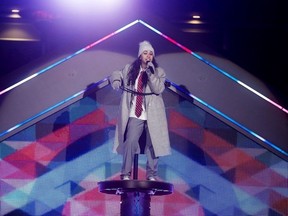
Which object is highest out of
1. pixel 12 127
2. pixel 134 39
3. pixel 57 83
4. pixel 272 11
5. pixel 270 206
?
pixel 272 11

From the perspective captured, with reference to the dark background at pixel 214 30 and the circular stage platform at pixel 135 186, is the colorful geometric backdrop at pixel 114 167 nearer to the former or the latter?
the dark background at pixel 214 30

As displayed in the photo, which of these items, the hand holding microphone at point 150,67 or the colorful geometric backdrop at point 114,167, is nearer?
the hand holding microphone at point 150,67

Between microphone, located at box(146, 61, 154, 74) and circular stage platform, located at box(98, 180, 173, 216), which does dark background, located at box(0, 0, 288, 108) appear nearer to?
microphone, located at box(146, 61, 154, 74)

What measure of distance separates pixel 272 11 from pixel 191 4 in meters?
0.80

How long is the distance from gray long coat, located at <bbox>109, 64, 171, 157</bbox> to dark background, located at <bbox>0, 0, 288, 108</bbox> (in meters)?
1.03

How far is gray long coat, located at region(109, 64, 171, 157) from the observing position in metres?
3.75

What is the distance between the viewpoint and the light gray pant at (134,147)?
3715 millimetres

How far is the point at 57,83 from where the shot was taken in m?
4.63

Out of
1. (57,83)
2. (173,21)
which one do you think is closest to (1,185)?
(57,83)

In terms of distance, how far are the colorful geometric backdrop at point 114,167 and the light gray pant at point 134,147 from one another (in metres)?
0.70

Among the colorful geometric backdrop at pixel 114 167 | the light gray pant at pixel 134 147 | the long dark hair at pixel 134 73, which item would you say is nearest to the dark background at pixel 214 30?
the colorful geometric backdrop at pixel 114 167

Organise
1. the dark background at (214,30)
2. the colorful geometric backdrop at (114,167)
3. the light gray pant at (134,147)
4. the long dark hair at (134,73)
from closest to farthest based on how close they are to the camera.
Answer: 1. the light gray pant at (134,147)
2. the long dark hair at (134,73)
3. the colorful geometric backdrop at (114,167)
4. the dark background at (214,30)

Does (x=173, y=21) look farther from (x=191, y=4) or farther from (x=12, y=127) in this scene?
(x=12, y=127)

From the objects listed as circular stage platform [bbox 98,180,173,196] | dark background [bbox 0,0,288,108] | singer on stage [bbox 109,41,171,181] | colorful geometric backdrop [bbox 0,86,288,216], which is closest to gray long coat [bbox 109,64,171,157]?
singer on stage [bbox 109,41,171,181]
